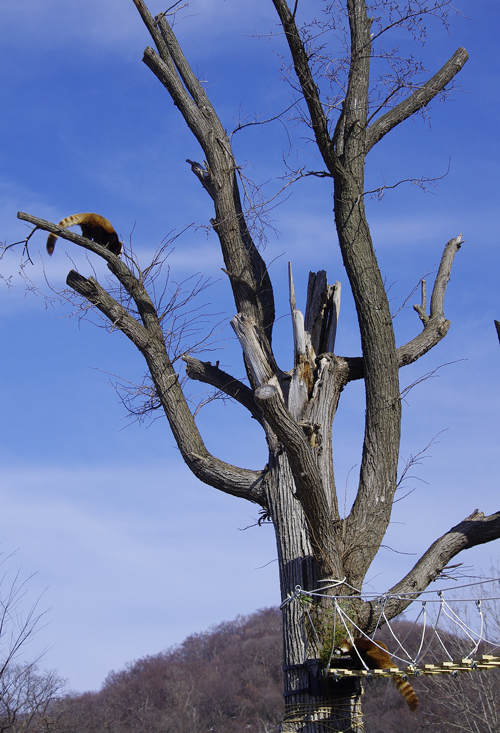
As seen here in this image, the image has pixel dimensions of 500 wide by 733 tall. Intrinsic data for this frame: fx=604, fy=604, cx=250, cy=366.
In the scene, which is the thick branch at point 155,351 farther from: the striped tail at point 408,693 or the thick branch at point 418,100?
the thick branch at point 418,100

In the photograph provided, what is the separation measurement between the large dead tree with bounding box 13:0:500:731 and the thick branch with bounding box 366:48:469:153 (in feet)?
0.04

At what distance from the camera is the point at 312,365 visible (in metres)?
4.61

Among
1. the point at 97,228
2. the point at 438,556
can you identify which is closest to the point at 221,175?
the point at 97,228

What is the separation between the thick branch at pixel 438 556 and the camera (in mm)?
3823

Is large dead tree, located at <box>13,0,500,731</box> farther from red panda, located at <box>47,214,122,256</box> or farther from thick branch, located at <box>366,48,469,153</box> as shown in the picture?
red panda, located at <box>47,214,122,256</box>

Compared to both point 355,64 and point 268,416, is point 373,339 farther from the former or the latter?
point 355,64

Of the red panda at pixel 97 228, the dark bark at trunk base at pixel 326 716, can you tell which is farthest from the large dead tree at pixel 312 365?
the red panda at pixel 97 228

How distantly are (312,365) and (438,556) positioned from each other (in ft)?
5.26

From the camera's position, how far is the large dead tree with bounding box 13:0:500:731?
12.1 feet

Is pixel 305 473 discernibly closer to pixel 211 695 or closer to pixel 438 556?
pixel 438 556

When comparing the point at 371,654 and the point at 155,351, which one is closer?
the point at 371,654

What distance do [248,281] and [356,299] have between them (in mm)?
1130

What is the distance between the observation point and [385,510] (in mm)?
4055

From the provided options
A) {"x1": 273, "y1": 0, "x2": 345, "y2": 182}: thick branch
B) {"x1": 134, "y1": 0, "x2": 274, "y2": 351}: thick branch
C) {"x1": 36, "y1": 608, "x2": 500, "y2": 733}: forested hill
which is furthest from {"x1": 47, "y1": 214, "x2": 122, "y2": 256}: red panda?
{"x1": 36, "y1": 608, "x2": 500, "y2": 733}: forested hill
